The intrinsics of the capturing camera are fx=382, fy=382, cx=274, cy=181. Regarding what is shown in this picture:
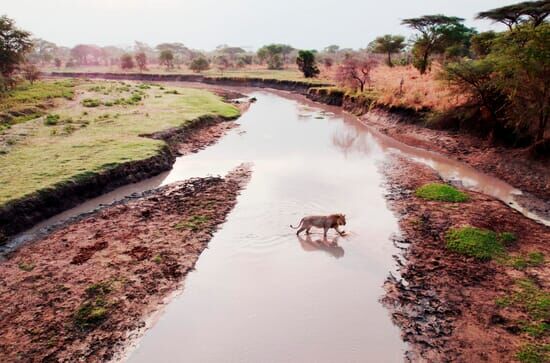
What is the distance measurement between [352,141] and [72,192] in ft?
56.2

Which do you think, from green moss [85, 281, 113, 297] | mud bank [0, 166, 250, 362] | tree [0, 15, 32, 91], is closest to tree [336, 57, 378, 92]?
mud bank [0, 166, 250, 362]

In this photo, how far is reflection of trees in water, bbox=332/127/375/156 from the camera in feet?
76.0

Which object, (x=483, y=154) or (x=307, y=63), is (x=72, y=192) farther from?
(x=307, y=63)

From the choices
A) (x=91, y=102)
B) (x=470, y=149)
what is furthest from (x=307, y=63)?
(x=470, y=149)

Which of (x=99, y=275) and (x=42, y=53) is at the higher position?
(x=42, y=53)

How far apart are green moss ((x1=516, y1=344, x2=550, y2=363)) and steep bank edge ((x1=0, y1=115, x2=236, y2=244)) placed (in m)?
13.0

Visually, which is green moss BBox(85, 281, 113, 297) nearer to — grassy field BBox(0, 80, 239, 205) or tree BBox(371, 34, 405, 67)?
grassy field BBox(0, 80, 239, 205)

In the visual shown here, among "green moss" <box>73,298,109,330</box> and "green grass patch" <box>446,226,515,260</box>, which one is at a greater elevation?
"green grass patch" <box>446,226,515,260</box>

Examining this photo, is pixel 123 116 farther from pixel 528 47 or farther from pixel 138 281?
pixel 528 47

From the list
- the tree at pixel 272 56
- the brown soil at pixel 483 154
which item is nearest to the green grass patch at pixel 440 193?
the brown soil at pixel 483 154

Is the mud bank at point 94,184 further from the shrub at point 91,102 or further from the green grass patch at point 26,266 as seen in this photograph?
the shrub at point 91,102

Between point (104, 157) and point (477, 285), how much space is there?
49.6 feet

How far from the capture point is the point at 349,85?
39562mm

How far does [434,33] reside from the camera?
3850 centimetres
